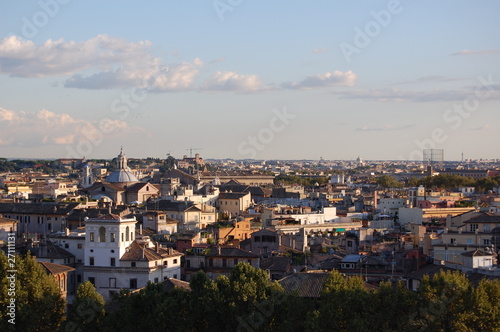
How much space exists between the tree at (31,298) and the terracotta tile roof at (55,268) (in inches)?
82.3

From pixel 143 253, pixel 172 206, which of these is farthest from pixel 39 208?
pixel 143 253

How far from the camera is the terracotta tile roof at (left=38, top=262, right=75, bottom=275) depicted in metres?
31.4

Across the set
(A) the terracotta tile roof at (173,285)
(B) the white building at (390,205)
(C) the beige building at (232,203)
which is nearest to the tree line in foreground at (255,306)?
(A) the terracotta tile roof at (173,285)

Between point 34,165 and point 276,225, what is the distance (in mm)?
132357

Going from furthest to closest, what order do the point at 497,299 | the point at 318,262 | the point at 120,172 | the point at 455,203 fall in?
the point at 120,172 → the point at 455,203 → the point at 318,262 → the point at 497,299

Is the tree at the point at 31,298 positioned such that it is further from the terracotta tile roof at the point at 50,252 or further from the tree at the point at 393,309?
the tree at the point at 393,309

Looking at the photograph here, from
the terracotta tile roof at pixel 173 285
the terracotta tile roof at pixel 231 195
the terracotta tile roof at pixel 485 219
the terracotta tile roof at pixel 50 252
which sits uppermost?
the terracotta tile roof at pixel 485 219

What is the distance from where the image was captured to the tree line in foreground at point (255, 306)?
24.1m

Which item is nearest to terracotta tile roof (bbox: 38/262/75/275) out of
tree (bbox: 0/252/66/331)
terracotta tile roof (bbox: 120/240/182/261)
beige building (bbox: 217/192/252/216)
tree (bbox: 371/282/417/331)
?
terracotta tile roof (bbox: 120/240/182/261)

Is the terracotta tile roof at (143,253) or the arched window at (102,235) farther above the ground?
the arched window at (102,235)

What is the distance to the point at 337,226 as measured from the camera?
49.3 meters

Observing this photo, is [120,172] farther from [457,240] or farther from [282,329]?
[282,329]

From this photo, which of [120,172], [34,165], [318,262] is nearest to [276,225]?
[318,262]

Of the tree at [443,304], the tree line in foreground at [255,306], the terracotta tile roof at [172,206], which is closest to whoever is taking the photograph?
the tree at [443,304]
